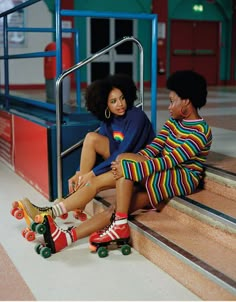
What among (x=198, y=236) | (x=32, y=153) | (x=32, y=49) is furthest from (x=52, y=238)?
(x=32, y=49)

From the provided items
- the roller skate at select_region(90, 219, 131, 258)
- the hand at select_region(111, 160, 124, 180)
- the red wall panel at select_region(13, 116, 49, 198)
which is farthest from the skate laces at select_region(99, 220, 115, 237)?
A: the red wall panel at select_region(13, 116, 49, 198)

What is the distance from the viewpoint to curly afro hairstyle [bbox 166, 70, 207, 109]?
2.57m

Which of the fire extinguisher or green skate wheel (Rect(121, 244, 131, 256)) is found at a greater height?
the fire extinguisher

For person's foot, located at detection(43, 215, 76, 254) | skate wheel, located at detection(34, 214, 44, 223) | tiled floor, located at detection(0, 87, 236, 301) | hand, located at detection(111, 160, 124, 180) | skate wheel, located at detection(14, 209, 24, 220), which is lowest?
tiled floor, located at detection(0, 87, 236, 301)

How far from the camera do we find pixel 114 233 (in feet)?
8.13

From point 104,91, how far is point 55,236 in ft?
2.89

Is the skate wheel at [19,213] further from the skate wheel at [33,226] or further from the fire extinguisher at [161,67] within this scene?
the fire extinguisher at [161,67]

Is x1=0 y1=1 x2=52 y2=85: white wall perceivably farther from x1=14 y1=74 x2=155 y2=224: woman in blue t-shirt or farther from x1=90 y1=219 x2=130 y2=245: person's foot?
x1=90 y1=219 x2=130 y2=245: person's foot

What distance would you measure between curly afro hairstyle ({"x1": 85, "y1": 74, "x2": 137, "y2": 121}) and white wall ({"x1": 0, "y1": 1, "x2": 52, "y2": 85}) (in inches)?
326

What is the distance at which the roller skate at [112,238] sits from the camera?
2473 millimetres

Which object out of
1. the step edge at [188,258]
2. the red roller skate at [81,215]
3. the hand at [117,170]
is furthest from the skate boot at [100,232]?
the red roller skate at [81,215]

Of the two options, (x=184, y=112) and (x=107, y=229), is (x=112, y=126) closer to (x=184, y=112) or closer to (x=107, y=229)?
(x=184, y=112)

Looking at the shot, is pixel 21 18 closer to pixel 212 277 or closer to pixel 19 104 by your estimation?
pixel 19 104

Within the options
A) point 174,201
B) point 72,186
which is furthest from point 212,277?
point 72,186
